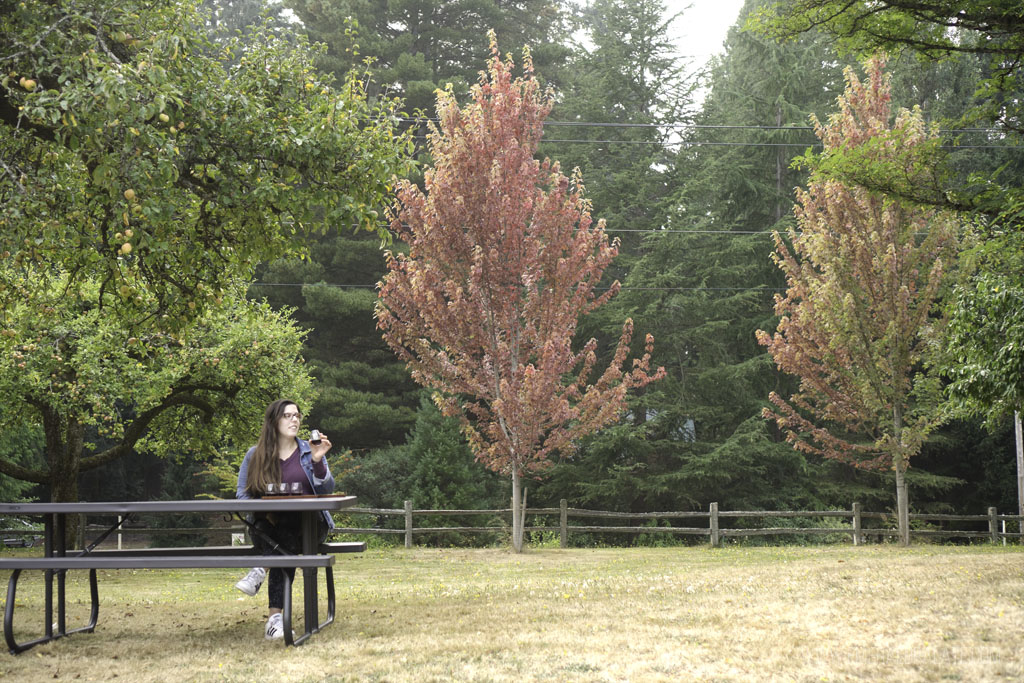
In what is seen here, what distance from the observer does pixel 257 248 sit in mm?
8961

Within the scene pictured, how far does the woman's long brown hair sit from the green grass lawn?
45.1 inches

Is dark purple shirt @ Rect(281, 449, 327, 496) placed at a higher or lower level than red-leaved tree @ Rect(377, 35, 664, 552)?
lower

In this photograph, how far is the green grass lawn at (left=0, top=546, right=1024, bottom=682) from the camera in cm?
585

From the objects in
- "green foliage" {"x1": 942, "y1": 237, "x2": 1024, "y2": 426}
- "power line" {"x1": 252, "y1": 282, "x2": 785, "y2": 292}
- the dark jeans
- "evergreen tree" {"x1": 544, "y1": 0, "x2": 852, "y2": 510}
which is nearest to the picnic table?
the dark jeans

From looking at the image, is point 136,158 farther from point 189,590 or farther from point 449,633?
point 189,590

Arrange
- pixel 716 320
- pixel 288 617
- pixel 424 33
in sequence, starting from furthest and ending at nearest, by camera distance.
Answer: pixel 424 33, pixel 716 320, pixel 288 617

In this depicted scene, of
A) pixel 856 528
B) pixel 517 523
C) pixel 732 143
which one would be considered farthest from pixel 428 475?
pixel 732 143

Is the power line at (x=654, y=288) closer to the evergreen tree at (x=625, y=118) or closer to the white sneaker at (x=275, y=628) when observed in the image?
the evergreen tree at (x=625, y=118)

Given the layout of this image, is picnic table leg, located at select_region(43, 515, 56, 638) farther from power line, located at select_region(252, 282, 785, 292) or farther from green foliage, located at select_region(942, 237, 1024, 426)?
power line, located at select_region(252, 282, 785, 292)

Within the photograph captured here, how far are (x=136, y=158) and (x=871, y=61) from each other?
1663 cm

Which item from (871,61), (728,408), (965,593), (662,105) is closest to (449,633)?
Result: (965,593)

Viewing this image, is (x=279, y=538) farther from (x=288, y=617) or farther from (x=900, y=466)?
(x=900, y=466)

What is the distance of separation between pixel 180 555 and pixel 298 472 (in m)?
1.09

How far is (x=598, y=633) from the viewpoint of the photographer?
22.6 ft
